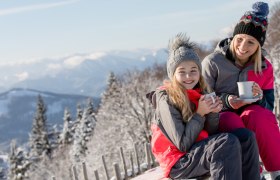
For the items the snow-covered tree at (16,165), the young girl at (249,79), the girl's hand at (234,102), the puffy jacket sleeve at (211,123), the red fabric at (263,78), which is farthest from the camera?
the snow-covered tree at (16,165)

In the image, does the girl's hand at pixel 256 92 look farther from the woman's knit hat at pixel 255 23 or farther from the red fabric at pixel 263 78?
the woman's knit hat at pixel 255 23

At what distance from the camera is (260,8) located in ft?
15.9

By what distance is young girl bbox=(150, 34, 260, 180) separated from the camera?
357 centimetres

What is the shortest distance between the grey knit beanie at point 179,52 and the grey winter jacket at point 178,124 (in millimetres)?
294

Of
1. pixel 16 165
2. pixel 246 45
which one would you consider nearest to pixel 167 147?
pixel 246 45

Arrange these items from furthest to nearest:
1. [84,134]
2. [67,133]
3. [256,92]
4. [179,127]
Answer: [67,133]
[84,134]
[256,92]
[179,127]

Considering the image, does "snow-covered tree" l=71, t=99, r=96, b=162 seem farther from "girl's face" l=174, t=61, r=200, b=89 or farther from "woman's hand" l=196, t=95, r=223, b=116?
"woman's hand" l=196, t=95, r=223, b=116

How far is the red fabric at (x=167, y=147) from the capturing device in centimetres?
390

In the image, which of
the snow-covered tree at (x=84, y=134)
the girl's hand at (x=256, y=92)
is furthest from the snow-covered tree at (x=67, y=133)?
the girl's hand at (x=256, y=92)

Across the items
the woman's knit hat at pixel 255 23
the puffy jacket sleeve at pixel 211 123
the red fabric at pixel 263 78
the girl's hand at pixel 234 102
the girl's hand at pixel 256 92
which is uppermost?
the woman's knit hat at pixel 255 23

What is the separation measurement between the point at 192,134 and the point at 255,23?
1632 mm

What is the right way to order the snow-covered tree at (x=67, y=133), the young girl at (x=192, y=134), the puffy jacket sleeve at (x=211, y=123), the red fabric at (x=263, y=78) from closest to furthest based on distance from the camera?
the young girl at (x=192, y=134), the puffy jacket sleeve at (x=211, y=123), the red fabric at (x=263, y=78), the snow-covered tree at (x=67, y=133)

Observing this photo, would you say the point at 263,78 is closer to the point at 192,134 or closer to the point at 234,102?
the point at 234,102

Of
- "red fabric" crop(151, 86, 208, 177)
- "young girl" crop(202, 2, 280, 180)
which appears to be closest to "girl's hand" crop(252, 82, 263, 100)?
"young girl" crop(202, 2, 280, 180)
